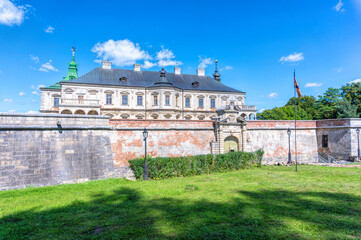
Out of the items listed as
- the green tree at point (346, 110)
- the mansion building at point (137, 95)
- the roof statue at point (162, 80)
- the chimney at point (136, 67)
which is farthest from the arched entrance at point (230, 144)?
the chimney at point (136, 67)

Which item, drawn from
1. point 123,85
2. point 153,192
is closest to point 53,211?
point 153,192

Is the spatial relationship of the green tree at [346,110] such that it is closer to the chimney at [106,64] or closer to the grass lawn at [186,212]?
the grass lawn at [186,212]

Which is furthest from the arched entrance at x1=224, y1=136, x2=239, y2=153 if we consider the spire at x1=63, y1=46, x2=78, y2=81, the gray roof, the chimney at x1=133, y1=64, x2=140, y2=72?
the spire at x1=63, y1=46, x2=78, y2=81

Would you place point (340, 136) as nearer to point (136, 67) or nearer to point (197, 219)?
point (197, 219)

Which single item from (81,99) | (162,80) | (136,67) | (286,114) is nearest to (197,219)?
(81,99)

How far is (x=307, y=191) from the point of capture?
848 cm

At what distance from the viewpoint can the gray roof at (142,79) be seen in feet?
102

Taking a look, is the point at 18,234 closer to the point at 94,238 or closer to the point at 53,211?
the point at 53,211

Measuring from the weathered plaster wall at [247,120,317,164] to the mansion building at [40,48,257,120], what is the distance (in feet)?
39.0

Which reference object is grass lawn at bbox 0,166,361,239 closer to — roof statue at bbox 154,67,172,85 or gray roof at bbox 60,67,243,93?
gray roof at bbox 60,67,243,93

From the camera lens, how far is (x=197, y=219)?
571 cm

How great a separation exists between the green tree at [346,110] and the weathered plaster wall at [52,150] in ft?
85.8

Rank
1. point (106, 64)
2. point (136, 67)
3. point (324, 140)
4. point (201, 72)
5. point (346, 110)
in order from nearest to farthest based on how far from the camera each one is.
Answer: point (324, 140), point (346, 110), point (106, 64), point (136, 67), point (201, 72)

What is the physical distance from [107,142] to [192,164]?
18.4 ft
